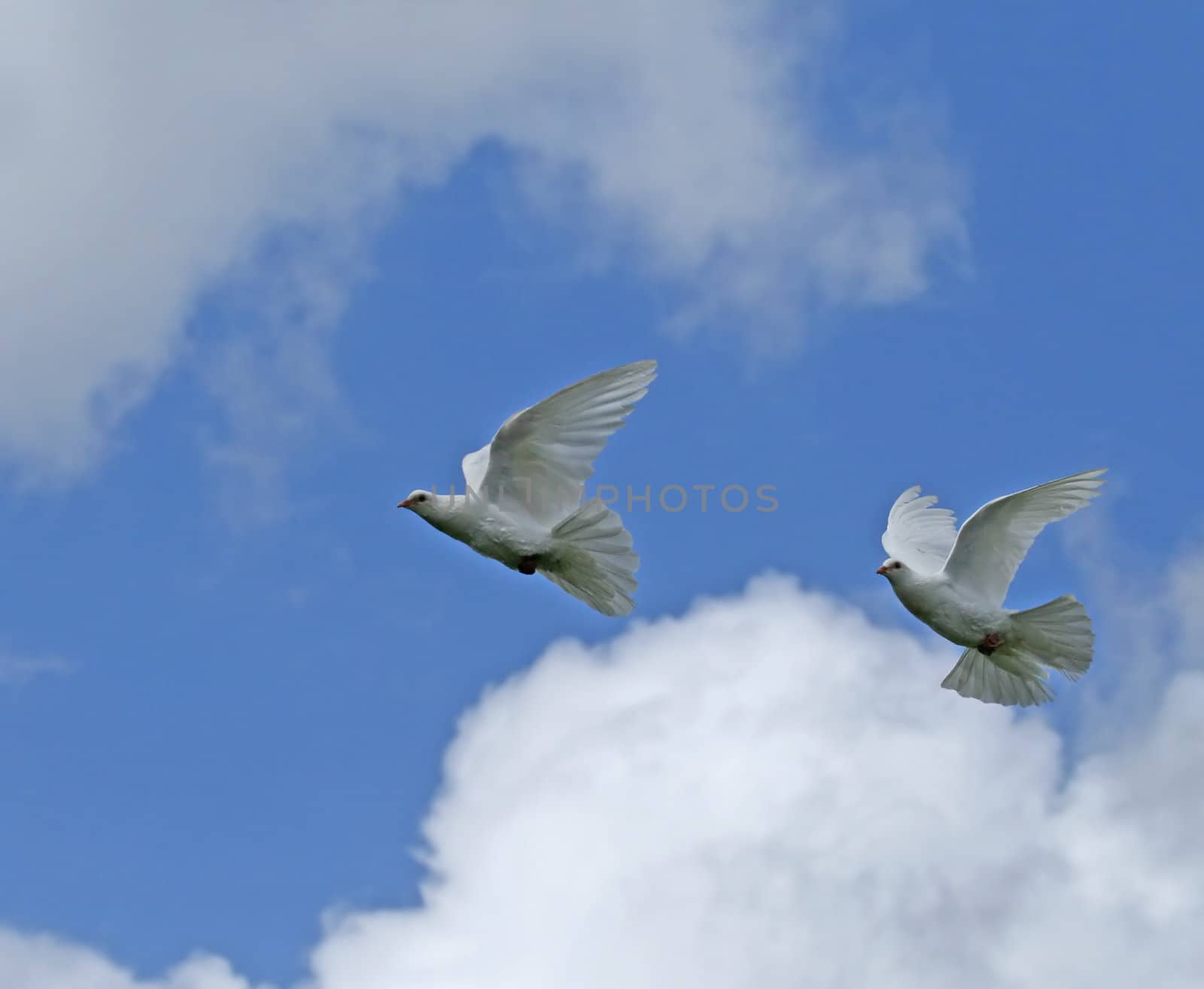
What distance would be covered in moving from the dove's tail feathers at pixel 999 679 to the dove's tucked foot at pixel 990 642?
0.31ft

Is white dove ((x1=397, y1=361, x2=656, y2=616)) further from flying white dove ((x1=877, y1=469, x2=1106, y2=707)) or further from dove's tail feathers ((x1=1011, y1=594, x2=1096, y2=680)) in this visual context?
dove's tail feathers ((x1=1011, y1=594, x2=1096, y2=680))

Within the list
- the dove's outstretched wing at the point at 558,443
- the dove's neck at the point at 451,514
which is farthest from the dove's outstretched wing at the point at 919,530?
the dove's neck at the point at 451,514

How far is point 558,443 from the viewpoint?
23484mm

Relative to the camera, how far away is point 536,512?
937 inches

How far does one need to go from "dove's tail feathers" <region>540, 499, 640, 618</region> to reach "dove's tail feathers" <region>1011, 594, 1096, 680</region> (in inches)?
173

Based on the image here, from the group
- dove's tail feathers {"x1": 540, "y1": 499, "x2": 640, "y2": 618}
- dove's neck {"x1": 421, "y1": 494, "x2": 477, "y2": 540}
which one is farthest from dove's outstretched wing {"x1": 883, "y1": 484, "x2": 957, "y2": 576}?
dove's neck {"x1": 421, "y1": 494, "x2": 477, "y2": 540}

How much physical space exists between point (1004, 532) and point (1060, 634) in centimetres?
130

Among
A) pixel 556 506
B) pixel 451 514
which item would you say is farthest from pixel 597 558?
pixel 451 514

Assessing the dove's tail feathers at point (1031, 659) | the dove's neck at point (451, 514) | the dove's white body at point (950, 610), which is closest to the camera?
the dove's tail feathers at point (1031, 659)

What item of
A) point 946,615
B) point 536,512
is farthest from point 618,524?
point 946,615

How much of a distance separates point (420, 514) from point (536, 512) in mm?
1425

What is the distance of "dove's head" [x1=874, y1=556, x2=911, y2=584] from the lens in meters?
24.4

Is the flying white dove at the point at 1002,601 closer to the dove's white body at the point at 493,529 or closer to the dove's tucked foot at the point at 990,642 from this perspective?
the dove's tucked foot at the point at 990,642

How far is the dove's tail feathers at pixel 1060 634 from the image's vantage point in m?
23.7
